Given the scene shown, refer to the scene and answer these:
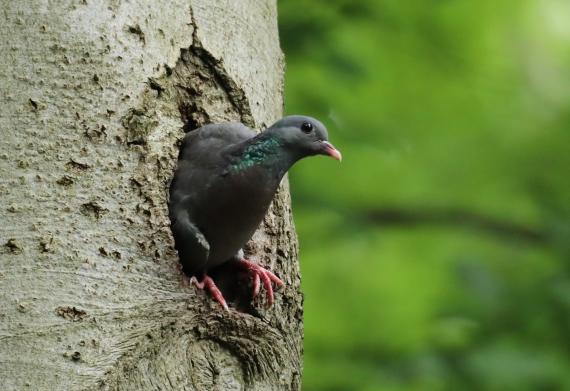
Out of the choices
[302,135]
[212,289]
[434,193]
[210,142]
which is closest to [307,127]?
[302,135]

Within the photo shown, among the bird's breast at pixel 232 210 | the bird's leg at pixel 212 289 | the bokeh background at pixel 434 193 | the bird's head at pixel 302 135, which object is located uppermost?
the bokeh background at pixel 434 193

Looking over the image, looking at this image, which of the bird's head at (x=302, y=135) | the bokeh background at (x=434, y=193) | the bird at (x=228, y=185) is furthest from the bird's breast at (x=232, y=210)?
the bokeh background at (x=434, y=193)

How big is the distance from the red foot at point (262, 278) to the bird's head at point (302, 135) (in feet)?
1.43

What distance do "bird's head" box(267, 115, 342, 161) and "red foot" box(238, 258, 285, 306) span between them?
1.43ft

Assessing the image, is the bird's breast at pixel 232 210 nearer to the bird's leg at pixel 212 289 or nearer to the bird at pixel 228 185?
the bird at pixel 228 185

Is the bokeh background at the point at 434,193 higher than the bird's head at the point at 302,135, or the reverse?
the bokeh background at the point at 434,193

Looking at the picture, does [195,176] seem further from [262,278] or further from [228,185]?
[262,278]

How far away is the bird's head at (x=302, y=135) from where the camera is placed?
11.6ft

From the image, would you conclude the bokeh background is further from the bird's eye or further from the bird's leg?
the bird's leg

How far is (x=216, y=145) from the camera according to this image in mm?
3562

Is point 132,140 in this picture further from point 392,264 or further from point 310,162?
point 392,264

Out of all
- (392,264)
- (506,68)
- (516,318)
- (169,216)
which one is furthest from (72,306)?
(506,68)

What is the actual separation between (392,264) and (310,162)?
2.28 metres

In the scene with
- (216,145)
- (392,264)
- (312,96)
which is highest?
(392,264)
